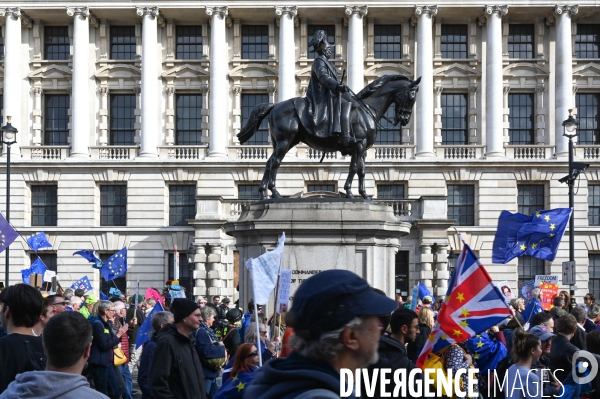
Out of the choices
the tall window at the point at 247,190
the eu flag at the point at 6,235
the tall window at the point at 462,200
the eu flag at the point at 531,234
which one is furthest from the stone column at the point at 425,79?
the eu flag at the point at 6,235

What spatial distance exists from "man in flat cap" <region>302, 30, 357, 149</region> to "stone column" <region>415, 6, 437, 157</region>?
104 ft

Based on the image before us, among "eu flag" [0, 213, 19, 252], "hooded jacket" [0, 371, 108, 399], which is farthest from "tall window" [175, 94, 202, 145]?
"hooded jacket" [0, 371, 108, 399]

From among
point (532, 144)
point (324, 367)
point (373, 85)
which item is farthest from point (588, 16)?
point (324, 367)

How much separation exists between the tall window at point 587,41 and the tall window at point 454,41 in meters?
5.67

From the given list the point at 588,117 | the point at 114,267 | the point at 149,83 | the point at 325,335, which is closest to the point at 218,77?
Answer: the point at 149,83

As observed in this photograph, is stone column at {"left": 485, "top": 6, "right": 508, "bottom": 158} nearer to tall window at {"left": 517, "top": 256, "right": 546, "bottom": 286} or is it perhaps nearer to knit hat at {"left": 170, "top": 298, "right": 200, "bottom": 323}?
tall window at {"left": 517, "top": 256, "right": 546, "bottom": 286}

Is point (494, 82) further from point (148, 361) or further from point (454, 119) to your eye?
point (148, 361)

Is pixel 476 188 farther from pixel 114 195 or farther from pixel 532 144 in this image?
pixel 114 195

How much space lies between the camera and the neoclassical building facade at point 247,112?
49.6 m

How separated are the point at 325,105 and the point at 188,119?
1333 inches

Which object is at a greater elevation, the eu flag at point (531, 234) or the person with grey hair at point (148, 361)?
the eu flag at point (531, 234)

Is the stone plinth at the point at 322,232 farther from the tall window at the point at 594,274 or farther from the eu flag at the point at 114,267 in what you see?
the tall window at the point at 594,274

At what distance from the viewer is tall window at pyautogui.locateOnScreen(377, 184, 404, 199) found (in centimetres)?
4981

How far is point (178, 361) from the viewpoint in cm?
895
